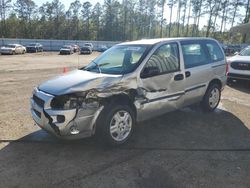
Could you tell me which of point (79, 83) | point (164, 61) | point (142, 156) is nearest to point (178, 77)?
point (164, 61)

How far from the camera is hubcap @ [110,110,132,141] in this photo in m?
4.50

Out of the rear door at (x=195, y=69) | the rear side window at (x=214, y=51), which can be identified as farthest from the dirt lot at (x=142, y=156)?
the rear side window at (x=214, y=51)

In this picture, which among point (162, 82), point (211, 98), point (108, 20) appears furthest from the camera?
point (108, 20)

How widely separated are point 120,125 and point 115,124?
0.11m

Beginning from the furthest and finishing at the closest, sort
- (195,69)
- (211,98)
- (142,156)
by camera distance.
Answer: (211,98)
(195,69)
(142,156)

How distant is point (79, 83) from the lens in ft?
14.4

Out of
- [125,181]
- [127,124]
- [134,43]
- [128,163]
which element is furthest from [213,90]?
[125,181]

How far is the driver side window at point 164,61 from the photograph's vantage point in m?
4.97

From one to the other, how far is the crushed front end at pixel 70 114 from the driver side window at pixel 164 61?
1262 mm

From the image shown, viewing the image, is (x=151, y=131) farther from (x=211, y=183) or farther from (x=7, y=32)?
(x=7, y=32)

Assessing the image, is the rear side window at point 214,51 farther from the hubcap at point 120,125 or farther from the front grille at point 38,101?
the front grille at point 38,101

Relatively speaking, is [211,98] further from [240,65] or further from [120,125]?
[240,65]

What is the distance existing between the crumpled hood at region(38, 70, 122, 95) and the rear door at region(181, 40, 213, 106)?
5.87 feet

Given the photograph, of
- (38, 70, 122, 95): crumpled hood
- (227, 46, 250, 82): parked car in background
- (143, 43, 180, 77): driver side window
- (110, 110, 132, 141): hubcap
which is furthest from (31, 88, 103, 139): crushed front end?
(227, 46, 250, 82): parked car in background
